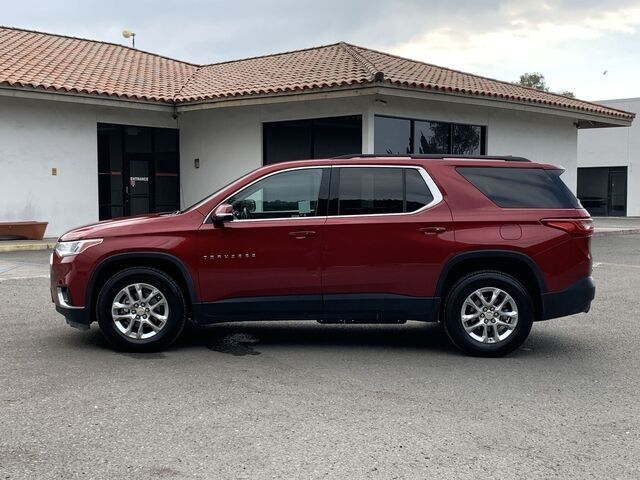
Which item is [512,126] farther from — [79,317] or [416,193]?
[79,317]

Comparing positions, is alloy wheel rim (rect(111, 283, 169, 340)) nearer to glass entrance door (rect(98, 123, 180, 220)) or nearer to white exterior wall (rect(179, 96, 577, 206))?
white exterior wall (rect(179, 96, 577, 206))

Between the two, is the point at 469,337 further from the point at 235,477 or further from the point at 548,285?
the point at 235,477

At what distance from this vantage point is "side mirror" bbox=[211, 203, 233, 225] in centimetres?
616

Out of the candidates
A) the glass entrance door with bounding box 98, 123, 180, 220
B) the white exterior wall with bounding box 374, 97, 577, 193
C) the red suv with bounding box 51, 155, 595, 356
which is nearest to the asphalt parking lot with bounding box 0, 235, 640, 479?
the red suv with bounding box 51, 155, 595, 356

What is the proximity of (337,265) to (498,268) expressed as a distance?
1.55 m

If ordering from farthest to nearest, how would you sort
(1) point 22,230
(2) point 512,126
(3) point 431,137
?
1. (2) point 512,126
2. (3) point 431,137
3. (1) point 22,230

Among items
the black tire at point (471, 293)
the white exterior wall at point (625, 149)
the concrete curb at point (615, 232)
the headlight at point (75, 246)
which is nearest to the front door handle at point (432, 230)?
the black tire at point (471, 293)

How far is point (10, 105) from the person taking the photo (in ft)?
53.5

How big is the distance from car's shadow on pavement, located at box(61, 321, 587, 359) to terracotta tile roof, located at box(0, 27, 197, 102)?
10848 millimetres

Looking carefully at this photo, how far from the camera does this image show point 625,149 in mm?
35312

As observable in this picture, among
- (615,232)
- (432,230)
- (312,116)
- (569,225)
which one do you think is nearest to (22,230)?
(312,116)

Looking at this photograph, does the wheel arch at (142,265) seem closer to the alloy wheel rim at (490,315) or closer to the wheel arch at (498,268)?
the wheel arch at (498,268)

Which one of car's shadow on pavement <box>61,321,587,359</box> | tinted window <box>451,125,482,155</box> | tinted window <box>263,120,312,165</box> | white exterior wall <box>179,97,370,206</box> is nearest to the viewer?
car's shadow on pavement <box>61,321,587,359</box>

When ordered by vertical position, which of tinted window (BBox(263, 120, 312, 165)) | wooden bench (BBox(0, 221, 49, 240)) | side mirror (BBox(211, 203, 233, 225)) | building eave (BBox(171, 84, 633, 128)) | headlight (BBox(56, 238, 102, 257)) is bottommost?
wooden bench (BBox(0, 221, 49, 240))
